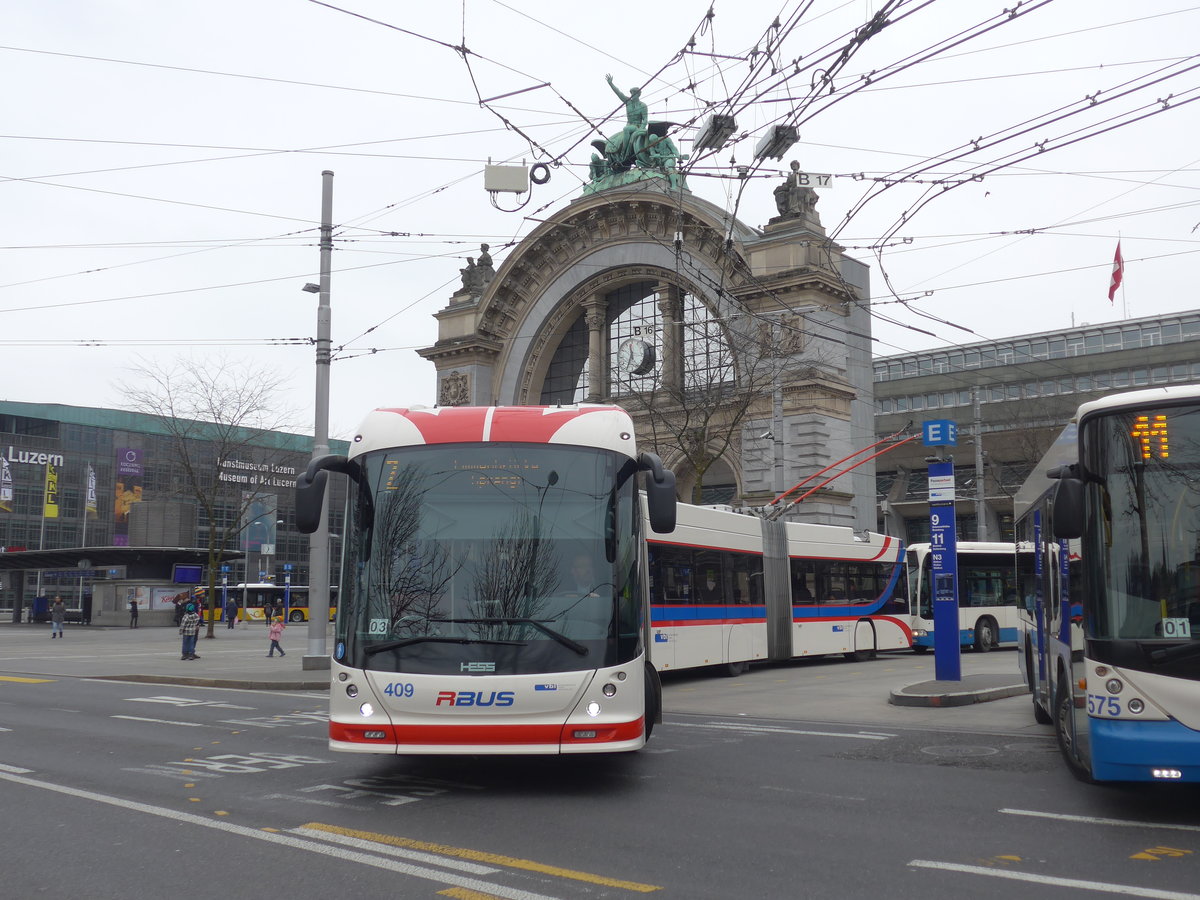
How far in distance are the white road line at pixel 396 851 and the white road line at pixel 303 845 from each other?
0.11 metres

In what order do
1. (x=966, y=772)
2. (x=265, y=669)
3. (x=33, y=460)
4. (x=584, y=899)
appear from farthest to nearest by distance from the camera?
(x=33, y=460), (x=265, y=669), (x=966, y=772), (x=584, y=899)

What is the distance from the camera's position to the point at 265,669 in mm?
24281

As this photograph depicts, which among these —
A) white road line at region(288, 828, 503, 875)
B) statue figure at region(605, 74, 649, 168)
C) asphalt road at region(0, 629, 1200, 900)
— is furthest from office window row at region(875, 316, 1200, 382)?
white road line at region(288, 828, 503, 875)

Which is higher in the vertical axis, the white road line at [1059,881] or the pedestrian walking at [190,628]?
the pedestrian walking at [190,628]

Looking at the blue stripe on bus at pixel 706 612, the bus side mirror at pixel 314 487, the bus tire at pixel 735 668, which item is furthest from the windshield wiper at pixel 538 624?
the bus tire at pixel 735 668

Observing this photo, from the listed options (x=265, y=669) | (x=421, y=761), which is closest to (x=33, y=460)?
(x=265, y=669)

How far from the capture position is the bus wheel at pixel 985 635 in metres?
30.3

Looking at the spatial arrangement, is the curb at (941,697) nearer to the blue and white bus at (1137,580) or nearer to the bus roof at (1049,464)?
the bus roof at (1049,464)

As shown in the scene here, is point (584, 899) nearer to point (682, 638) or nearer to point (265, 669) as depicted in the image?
point (682, 638)

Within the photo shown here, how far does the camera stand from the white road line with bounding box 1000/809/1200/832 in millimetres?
7473

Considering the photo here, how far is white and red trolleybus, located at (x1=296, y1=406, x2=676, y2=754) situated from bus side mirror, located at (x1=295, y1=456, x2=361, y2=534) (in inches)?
0.7

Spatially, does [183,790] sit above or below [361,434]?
below

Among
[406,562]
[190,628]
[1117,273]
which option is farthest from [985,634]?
→ [406,562]

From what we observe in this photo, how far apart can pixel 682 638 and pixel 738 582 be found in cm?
250
